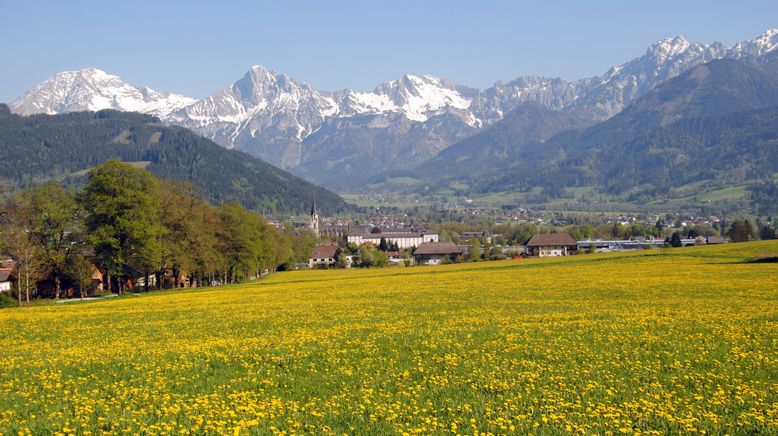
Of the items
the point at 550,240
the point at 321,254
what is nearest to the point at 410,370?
the point at 550,240

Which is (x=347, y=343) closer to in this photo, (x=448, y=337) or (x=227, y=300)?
(x=448, y=337)

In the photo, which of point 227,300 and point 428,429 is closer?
point 428,429

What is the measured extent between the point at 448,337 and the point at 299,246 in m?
135

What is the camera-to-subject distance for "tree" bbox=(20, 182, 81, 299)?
63.9 meters

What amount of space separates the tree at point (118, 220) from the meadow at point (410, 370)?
1164 inches

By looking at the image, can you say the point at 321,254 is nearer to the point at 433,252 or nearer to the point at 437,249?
the point at 433,252

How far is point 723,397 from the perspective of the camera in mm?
14359

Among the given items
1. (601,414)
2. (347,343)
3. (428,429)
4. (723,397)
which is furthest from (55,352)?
(723,397)

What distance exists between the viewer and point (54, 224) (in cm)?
A: 6550

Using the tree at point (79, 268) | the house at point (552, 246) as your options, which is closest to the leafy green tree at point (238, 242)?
the tree at point (79, 268)

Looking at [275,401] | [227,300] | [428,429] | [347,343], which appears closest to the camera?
[428,429]

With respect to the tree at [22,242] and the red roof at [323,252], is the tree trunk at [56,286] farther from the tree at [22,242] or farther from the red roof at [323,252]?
the red roof at [323,252]

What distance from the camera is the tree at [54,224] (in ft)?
210

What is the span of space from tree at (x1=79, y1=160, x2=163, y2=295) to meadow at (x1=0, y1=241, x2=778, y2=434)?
1164 inches
